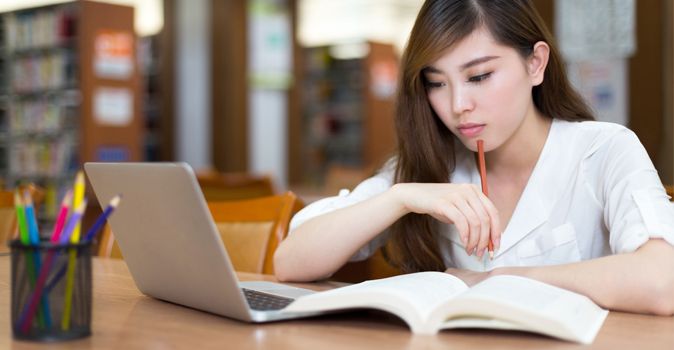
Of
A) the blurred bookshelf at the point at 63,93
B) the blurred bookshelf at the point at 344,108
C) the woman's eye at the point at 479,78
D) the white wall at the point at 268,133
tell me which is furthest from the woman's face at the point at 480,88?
the white wall at the point at 268,133

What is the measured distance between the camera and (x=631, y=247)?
1.36m

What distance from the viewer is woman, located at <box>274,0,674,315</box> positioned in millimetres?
1434

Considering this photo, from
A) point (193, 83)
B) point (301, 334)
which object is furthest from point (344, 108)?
point (301, 334)

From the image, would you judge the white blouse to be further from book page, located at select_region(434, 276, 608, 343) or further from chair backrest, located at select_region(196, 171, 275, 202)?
chair backrest, located at select_region(196, 171, 275, 202)

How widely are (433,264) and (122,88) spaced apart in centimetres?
534

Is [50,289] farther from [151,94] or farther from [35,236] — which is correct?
[151,94]

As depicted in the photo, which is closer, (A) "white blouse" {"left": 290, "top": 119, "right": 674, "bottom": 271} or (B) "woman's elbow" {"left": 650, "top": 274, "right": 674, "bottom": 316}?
(B) "woman's elbow" {"left": 650, "top": 274, "right": 674, "bottom": 316}

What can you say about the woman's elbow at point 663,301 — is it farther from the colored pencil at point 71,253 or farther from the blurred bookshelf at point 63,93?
the blurred bookshelf at point 63,93

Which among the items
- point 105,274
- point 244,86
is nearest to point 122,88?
point 244,86

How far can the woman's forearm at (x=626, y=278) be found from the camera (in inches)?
48.3

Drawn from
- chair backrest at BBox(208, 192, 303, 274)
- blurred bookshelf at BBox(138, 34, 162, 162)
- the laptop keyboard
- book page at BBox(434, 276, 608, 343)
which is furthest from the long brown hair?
blurred bookshelf at BBox(138, 34, 162, 162)

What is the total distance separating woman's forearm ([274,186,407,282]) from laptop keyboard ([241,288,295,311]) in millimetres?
231

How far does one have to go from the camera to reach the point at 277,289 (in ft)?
4.58

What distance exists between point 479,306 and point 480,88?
64 centimetres
